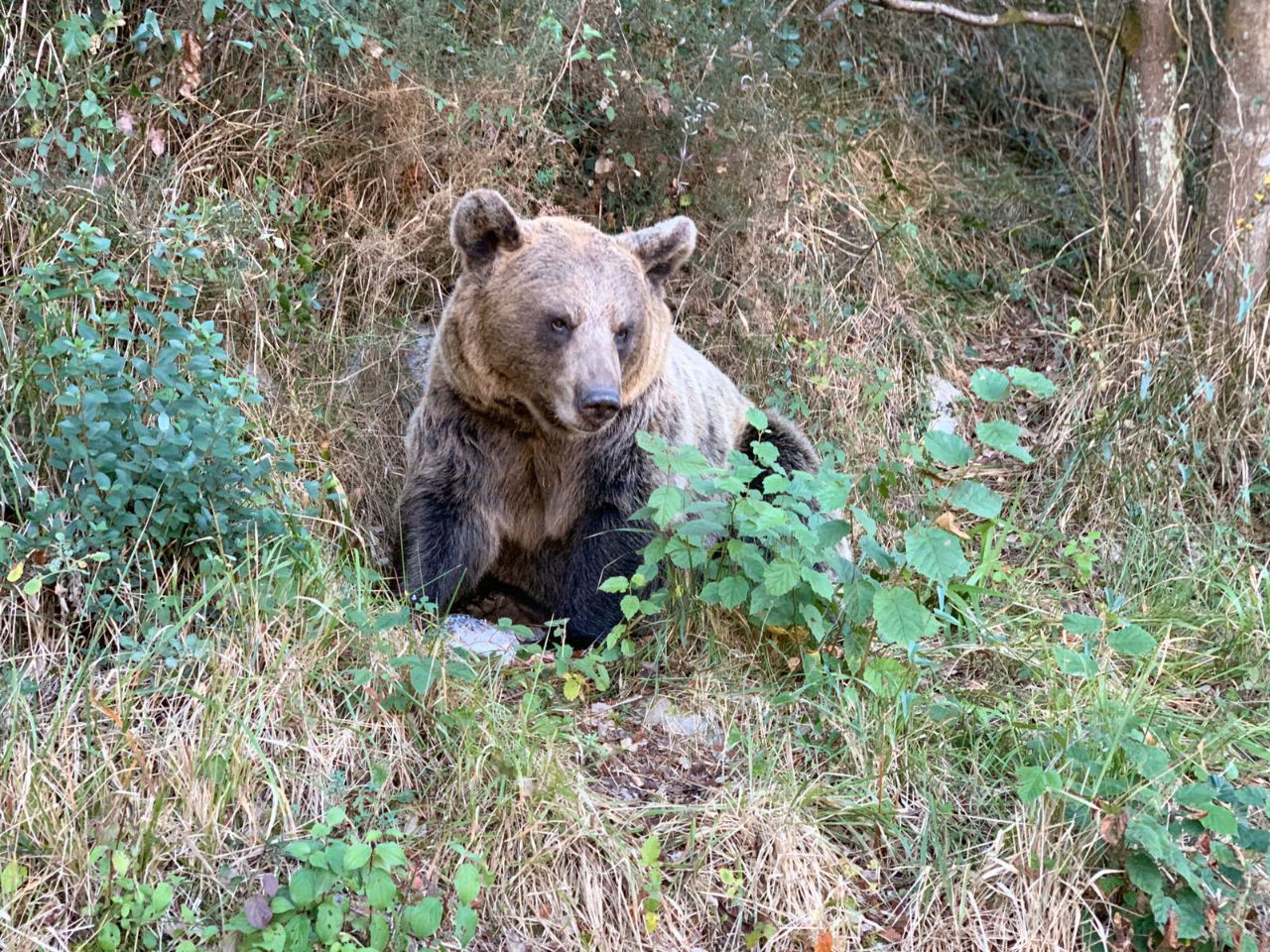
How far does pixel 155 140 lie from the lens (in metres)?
4.95

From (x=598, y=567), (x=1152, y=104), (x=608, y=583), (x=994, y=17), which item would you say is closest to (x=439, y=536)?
(x=598, y=567)

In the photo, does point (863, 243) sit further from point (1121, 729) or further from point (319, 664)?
point (319, 664)

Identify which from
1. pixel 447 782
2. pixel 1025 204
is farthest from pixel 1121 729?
pixel 1025 204

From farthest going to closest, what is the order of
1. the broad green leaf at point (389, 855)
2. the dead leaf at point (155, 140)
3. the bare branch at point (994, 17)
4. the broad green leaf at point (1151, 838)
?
the bare branch at point (994, 17)
the dead leaf at point (155, 140)
the broad green leaf at point (1151, 838)
the broad green leaf at point (389, 855)

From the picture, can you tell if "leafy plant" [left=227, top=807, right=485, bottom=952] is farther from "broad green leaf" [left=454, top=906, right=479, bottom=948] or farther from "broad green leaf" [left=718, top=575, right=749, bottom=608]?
"broad green leaf" [left=718, top=575, right=749, bottom=608]

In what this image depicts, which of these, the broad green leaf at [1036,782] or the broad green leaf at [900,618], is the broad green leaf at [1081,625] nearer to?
the broad green leaf at [900,618]

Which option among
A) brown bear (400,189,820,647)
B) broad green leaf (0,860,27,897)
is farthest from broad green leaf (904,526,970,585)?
broad green leaf (0,860,27,897)

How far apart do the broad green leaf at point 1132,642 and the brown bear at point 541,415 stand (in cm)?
175

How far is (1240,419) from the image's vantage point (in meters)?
5.67

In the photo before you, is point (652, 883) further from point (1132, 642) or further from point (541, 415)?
point (541, 415)

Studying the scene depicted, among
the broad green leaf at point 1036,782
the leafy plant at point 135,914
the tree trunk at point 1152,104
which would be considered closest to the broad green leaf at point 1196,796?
the broad green leaf at point 1036,782

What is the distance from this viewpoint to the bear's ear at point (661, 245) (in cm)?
487

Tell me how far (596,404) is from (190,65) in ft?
7.29

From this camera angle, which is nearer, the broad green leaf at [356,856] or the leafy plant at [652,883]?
the broad green leaf at [356,856]
